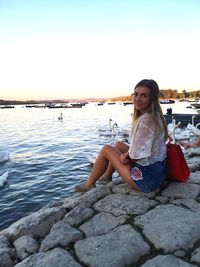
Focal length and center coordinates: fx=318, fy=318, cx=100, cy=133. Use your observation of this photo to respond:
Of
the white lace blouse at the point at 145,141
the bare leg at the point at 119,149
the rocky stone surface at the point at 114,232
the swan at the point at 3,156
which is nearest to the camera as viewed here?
the rocky stone surface at the point at 114,232

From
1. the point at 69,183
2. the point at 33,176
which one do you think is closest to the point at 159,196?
the point at 69,183

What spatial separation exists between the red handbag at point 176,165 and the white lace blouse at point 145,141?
1.00 ft

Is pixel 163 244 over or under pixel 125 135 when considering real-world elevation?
over

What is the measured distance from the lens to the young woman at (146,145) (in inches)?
176

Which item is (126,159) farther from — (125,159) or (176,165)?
(176,165)

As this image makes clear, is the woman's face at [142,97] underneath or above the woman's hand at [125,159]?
above

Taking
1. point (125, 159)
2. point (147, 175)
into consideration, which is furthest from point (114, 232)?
point (125, 159)

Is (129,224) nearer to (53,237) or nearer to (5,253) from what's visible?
(53,237)

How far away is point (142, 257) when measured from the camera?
10.6ft

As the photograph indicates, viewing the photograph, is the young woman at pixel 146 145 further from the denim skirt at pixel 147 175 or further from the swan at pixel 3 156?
the swan at pixel 3 156

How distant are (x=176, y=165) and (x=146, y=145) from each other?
66cm

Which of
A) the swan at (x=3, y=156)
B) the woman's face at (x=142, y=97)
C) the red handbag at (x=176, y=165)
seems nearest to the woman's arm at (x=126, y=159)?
the red handbag at (x=176, y=165)

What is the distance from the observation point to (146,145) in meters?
4.47

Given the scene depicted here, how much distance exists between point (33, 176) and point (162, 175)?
8835 millimetres
